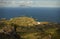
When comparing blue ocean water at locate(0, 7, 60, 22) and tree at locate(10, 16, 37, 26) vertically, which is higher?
blue ocean water at locate(0, 7, 60, 22)

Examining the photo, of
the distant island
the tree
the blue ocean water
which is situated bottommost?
the distant island

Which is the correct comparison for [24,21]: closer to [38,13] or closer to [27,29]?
[27,29]

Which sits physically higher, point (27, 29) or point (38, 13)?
point (38, 13)

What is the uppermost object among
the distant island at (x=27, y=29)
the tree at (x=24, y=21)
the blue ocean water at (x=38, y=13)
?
the blue ocean water at (x=38, y=13)

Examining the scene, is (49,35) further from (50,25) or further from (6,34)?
(6,34)

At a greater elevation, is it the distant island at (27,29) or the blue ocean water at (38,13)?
the blue ocean water at (38,13)

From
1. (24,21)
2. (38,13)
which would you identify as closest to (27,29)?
(24,21)
